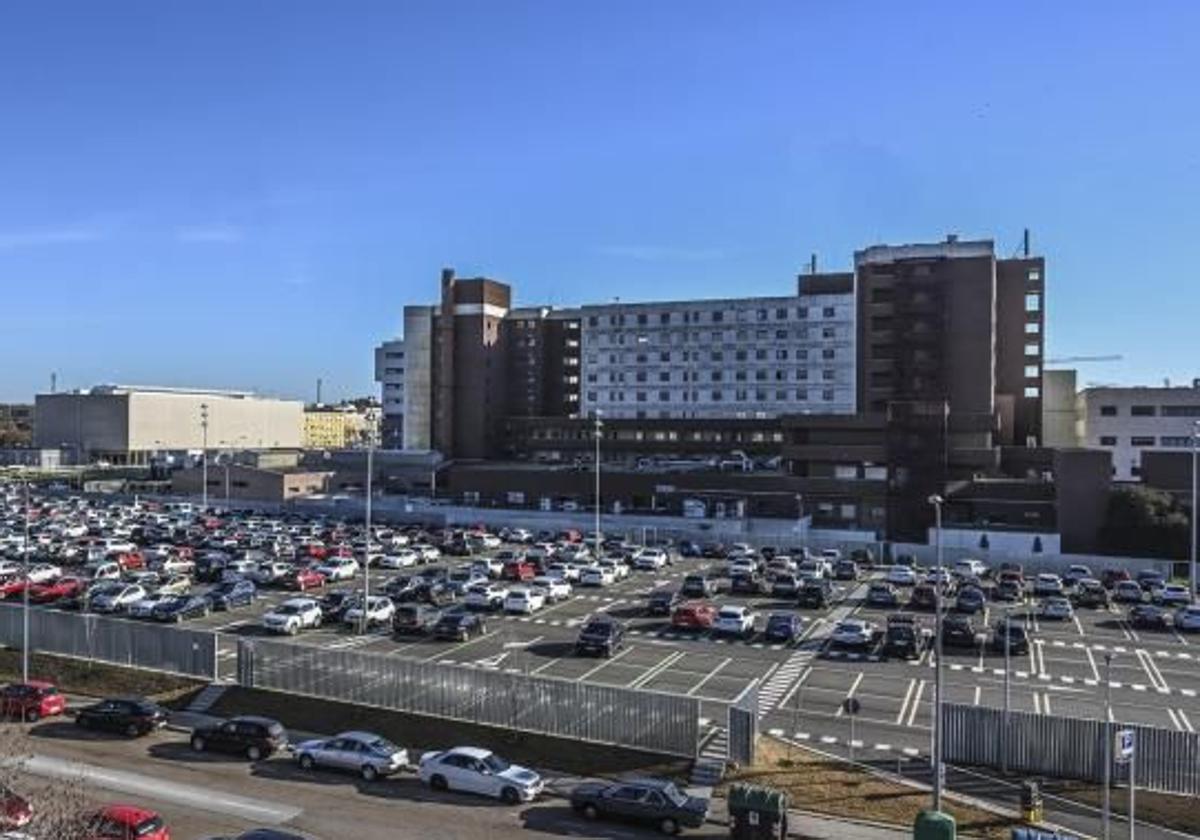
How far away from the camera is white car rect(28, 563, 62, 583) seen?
60.2m

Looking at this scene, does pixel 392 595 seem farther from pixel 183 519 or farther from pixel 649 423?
pixel 649 423

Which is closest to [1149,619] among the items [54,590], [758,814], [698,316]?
[758,814]

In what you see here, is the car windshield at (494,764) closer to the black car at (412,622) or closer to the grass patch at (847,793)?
the grass patch at (847,793)

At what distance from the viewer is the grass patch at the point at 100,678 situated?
3859cm

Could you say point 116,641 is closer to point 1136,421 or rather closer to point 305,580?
point 305,580

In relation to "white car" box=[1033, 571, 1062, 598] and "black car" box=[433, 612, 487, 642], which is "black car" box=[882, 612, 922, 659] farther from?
"white car" box=[1033, 571, 1062, 598]

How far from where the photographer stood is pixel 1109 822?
85.0 feet

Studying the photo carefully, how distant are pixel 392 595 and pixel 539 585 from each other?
27.3 ft

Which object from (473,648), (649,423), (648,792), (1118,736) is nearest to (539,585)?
(473,648)

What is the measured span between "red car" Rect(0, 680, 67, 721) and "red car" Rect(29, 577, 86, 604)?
21.4 m

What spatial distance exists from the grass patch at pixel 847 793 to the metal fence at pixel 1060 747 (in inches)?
124

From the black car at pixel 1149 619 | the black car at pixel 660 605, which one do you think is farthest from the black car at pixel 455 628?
the black car at pixel 1149 619

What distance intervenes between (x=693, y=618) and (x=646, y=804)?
2560 cm

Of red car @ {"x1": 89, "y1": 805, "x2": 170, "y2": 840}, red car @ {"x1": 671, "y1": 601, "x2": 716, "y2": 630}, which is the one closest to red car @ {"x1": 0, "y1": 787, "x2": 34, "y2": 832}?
red car @ {"x1": 89, "y1": 805, "x2": 170, "y2": 840}
